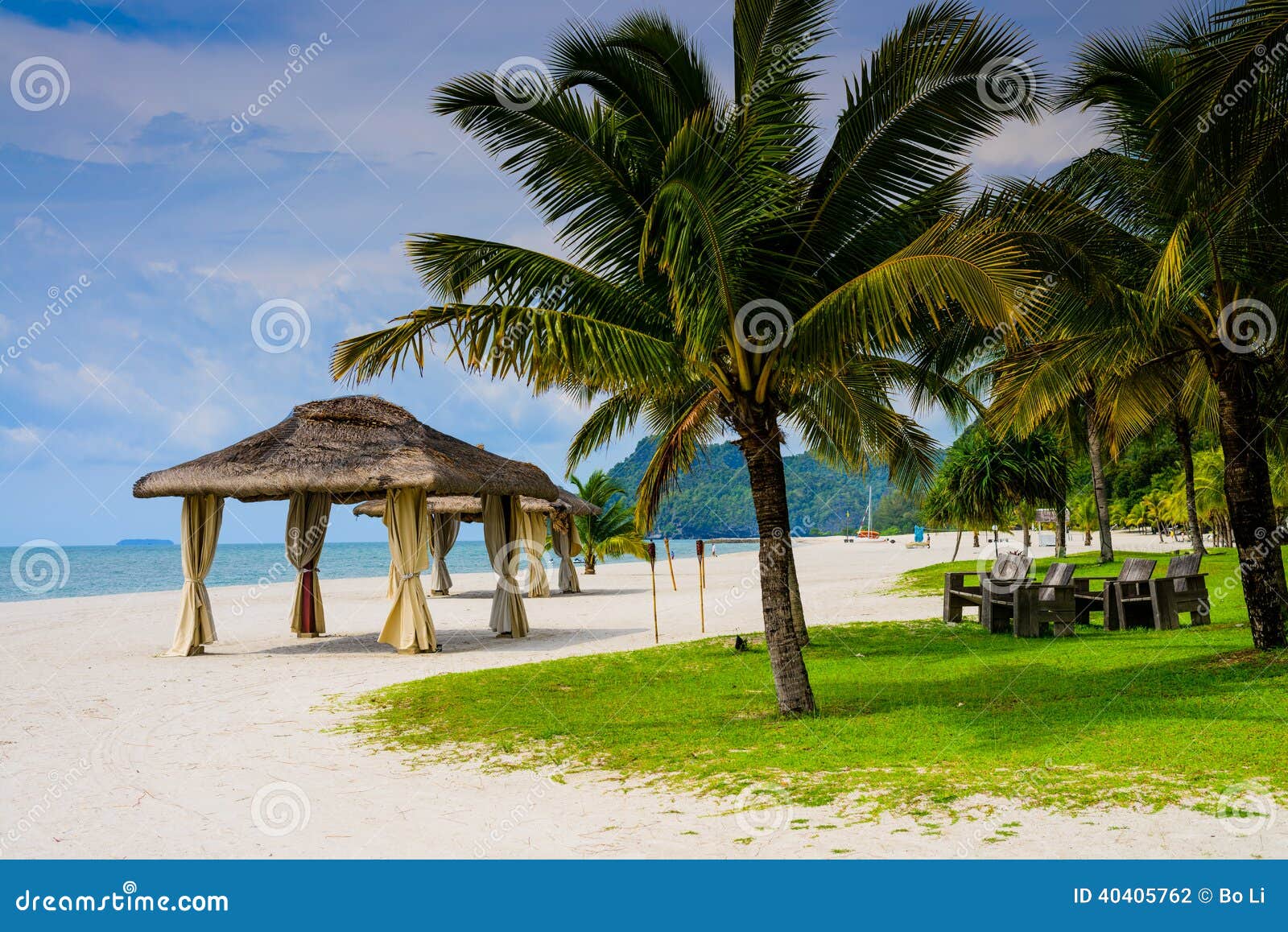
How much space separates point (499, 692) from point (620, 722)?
222cm

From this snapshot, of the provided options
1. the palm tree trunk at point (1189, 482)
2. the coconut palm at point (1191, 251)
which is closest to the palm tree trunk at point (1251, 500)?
the coconut palm at point (1191, 251)

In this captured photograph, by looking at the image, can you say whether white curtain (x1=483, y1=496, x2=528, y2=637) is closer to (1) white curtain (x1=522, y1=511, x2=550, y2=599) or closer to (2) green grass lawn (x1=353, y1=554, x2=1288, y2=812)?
(2) green grass lawn (x1=353, y1=554, x2=1288, y2=812)

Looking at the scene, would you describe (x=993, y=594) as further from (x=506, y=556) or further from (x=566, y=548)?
(x=566, y=548)

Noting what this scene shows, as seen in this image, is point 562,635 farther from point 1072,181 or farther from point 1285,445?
point 1285,445

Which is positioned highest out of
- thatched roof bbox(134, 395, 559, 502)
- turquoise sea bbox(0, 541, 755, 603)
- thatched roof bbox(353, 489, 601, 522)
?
thatched roof bbox(134, 395, 559, 502)

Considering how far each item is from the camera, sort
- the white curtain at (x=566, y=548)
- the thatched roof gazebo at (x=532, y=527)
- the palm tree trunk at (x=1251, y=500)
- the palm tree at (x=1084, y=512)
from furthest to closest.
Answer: the palm tree at (x=1084, y=512), the white curtain at (x=566, y=548), the thatched roof gazebo at (x=532, y=527), the palm tree trunk at (x=1251, y=500)

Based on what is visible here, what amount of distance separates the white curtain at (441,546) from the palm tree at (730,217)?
1751cm

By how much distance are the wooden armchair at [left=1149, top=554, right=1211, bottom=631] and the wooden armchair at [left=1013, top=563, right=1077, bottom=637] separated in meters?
1.02

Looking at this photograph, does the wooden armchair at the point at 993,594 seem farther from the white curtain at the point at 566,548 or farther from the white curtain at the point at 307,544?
the white curtain at the point at 566,548

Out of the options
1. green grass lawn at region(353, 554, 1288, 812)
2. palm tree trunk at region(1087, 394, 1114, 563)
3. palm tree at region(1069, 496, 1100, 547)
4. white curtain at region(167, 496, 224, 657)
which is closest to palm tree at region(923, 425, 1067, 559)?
palm tree trunk at region(1087, 394, 1114, 563)

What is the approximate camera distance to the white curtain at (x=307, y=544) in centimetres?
1562

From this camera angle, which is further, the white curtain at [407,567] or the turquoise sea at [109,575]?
the turquoise sea at [109,575]

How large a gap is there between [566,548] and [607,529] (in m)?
6.30

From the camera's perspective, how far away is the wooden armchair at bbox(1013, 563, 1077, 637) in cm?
1308
